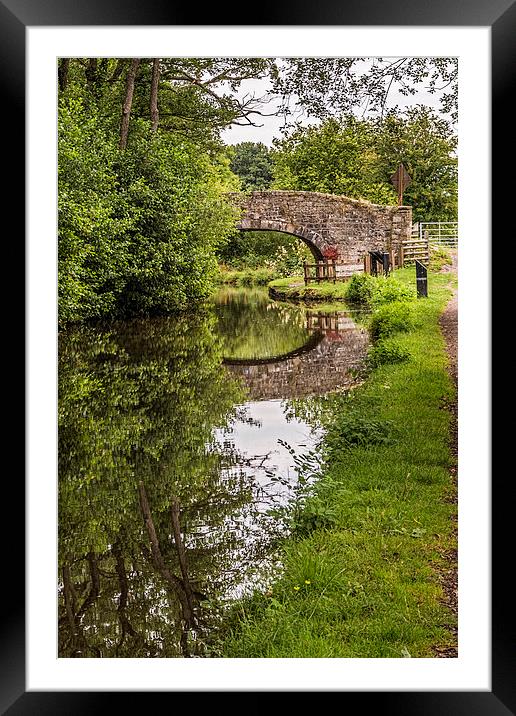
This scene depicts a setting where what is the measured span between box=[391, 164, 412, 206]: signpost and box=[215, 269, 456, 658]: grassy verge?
186 inches

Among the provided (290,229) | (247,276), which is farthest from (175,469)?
(247,276)

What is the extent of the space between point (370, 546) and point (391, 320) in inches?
192

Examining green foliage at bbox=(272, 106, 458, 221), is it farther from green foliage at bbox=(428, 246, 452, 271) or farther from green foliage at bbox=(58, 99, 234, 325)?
green foliage at bbox=(58, 99, 234, 325)

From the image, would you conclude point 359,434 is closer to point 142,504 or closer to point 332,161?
point 142,504

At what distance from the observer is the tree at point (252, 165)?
10.3 m

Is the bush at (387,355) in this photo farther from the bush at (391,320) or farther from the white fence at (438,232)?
the white fence at (438,232)

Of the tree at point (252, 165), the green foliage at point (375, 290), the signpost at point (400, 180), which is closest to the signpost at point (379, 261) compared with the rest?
the green foliage at point (375, 290)

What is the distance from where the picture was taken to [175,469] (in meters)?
4.75

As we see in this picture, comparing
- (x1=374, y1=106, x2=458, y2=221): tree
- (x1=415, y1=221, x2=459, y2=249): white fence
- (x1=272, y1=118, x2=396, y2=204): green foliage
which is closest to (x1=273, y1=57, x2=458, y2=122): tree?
(x1=374, y1=106, x2=458, y2=221): tree

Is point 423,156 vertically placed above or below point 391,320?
above

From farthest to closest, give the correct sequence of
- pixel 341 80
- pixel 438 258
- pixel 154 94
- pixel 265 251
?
1. pixel 265 251
2. pixel 438 258
3. pixel 154 94
4. pixel 341 80
